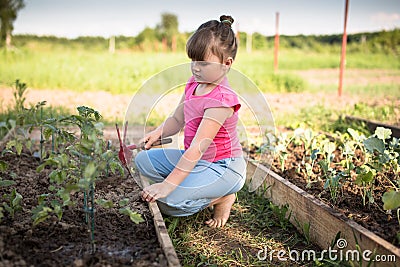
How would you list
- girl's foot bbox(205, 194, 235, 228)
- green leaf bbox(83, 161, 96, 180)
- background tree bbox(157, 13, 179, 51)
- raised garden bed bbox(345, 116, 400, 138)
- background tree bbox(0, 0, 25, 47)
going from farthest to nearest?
background tree bbox(157, 13, 179, 51)
background tree bbox(0, 0, 25, 47)
raised garden bed bbox(345, 116, 400, 138)
girl's foot bbox(205, 194, 235, 228)
green leaf bbox(83, 161, 96, 180)

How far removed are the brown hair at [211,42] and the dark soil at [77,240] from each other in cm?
85

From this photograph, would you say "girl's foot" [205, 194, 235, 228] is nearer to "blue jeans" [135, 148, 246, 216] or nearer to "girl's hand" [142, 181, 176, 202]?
"blue jeans" [135, 148, 246, 216]

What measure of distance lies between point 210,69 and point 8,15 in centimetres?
1870

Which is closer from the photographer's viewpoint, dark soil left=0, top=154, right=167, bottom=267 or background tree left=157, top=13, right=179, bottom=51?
dark soil left=0, top=154, right=167, bottom=267

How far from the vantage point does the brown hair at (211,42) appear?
2312 mm

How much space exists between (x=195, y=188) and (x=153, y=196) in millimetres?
225

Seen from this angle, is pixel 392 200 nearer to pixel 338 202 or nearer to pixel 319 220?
pixel 319 220

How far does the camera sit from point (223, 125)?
2.48 metres

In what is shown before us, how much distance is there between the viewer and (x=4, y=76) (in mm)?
8164

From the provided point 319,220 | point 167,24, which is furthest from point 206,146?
point 167,24

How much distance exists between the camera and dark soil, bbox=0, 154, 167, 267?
5.77 ft

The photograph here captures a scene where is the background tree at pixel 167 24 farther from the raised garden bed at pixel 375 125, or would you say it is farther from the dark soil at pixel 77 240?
the dark soil at pixel 77 240

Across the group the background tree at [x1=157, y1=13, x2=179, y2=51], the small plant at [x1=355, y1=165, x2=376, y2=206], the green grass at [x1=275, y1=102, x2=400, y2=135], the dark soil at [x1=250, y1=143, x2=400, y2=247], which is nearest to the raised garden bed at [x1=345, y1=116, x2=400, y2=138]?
the green grass at [x1=275, y1=102, x2=400, y2=135]

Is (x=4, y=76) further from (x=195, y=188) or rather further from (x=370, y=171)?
(x=370, y=171)
